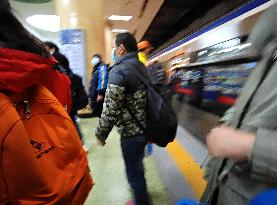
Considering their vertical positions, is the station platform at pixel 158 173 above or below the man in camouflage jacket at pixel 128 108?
below

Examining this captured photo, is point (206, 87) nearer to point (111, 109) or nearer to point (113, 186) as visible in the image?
point (113, 186)

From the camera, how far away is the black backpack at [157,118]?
7.55 ft

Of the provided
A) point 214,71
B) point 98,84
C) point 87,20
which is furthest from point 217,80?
point 87,20

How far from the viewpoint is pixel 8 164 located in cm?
81

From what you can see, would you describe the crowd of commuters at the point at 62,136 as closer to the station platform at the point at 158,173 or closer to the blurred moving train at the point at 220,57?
the station platform at the point at 158,173

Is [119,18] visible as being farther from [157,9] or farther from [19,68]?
[19,68]

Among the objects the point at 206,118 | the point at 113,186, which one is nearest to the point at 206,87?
the point at 206,118

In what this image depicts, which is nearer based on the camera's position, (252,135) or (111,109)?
(252,135)

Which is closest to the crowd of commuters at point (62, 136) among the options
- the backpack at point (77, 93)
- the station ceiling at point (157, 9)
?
the backpack at point (77, 93)

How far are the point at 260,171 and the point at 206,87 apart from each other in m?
5.00

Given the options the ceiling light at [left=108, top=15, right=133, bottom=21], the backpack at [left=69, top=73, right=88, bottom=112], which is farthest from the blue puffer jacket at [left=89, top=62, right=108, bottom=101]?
the ceiling light at [left=108, top=15, right=133, bottom=21]

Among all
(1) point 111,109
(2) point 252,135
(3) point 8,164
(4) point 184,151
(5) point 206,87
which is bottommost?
(4) point 184,151

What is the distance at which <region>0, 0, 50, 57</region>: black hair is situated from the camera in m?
0.90

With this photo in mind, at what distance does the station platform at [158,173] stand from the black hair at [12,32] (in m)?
1.60
